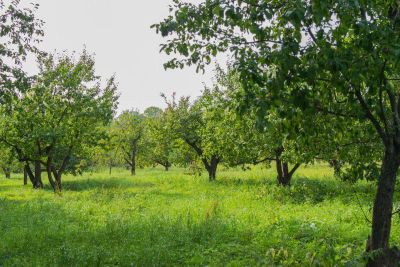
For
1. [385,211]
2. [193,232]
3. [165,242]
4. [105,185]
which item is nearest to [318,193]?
[193,232]

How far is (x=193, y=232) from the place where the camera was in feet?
38.2

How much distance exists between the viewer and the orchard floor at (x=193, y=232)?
30.2 feet

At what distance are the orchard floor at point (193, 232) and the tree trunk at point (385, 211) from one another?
1.54ft

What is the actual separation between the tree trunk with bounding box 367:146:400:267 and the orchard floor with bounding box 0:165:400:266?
47 centimetres

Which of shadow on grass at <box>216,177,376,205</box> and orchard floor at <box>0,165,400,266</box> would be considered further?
shadow on grass at <box>216,177,376,205</box>

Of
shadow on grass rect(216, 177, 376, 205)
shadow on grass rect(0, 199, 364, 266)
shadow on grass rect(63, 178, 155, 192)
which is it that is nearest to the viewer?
shadow on grass rect(0, 199, 364, 266)

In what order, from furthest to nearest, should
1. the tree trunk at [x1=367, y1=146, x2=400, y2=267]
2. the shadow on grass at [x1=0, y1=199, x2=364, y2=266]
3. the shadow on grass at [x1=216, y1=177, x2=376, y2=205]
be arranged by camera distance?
the shadow on grass at [x1=216, y1=177, x2=376, y2=205] → the shadow on grass at [x1=0, y1=199, x2=364, y2=266] → the tree trunk at [x1=367, y1=146, x2=400, y2=267]

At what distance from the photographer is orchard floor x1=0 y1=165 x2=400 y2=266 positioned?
9195 mm

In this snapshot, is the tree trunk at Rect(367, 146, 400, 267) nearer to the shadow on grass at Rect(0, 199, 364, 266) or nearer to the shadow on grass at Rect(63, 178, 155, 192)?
the shadow on grass at Rect(0, 199, 364, 266)

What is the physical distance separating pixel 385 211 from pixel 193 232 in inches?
240

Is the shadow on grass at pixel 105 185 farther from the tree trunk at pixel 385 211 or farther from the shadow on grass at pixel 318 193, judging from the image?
the tree trunk at pixel 385 211

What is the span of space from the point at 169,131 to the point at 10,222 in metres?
19.0

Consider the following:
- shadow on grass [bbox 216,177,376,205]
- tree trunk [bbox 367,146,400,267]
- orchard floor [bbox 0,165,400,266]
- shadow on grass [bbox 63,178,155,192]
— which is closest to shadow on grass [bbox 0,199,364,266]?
orchard floor [bbox 0,165,400,266]

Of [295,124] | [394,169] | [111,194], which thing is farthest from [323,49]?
[111,194]
